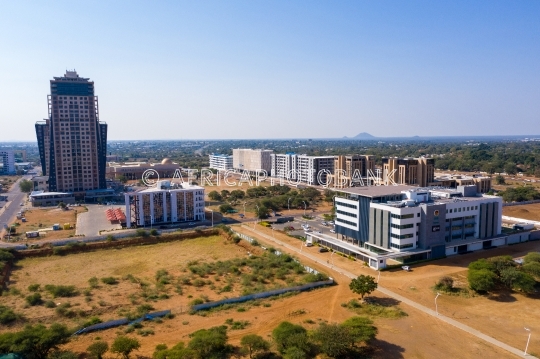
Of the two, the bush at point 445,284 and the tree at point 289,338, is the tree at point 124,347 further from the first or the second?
the bush at point 445,284

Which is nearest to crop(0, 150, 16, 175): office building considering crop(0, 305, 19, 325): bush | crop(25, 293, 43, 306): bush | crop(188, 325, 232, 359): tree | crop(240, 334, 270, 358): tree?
crop(25, 293, 43, 306): bush

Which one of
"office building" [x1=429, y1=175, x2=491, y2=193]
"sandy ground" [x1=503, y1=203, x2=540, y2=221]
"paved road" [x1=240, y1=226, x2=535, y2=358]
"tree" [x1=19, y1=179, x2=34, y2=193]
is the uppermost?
"office building" [x1=429, y1=175, x2=491, y2=193]

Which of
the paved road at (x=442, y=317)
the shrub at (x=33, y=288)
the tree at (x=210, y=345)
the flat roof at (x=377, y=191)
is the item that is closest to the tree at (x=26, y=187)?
the shrub at (x=33, y=288)

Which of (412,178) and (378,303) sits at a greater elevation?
(412,178)

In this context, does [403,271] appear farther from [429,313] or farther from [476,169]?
[476,169]

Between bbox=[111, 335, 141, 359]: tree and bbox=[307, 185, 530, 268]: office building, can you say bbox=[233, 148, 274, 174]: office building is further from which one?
bbox=[111, 335, 141, 359]: tree

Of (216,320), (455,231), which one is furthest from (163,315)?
(455,231)
